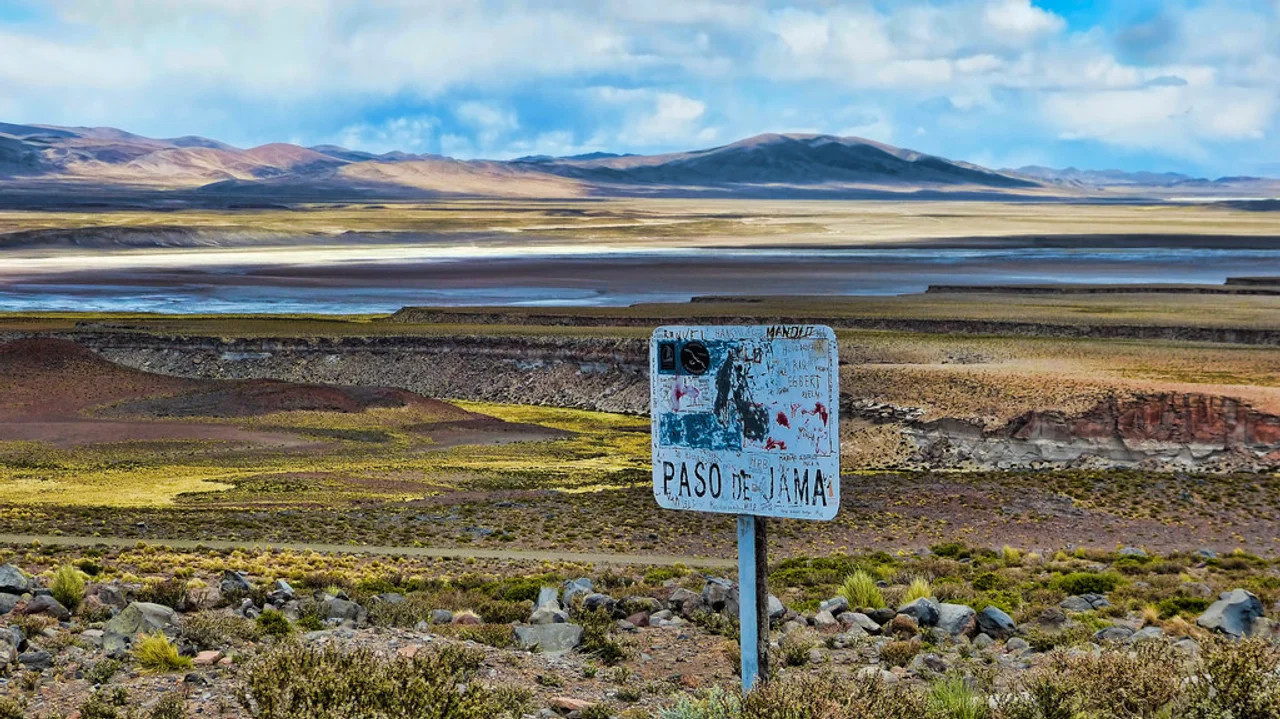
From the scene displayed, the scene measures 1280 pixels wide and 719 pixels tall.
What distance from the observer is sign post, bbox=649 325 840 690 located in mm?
7371

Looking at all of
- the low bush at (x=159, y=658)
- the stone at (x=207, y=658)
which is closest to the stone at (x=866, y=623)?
the stone at (x=207, y=658)

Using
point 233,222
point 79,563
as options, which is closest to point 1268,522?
point 79,563

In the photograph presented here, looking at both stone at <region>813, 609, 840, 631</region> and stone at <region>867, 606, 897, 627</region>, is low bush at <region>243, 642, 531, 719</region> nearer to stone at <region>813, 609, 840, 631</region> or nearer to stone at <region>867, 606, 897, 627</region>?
stone at <region>813, 609, 840, 631</region>

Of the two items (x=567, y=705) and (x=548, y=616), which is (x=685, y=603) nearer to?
(x=548, y=616)

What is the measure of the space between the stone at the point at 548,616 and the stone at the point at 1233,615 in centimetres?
599

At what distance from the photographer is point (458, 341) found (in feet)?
195

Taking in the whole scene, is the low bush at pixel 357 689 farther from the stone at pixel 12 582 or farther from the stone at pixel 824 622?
the stone at pixel 12 582

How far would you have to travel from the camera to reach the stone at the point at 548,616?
504 inches

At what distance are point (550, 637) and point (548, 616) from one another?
723 mm

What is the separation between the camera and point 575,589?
15281 mm

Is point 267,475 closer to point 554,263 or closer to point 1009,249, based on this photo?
point 554,263

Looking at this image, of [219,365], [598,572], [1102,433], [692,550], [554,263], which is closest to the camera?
[598,572]

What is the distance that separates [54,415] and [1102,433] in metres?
36.3

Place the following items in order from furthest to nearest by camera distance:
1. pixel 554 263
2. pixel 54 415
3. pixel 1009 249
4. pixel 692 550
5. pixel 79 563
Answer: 1. pixel 1009 249
2. pixel 554 263
3. pixel 54 415
4. pixel 692 550
5. pixel 79 563
